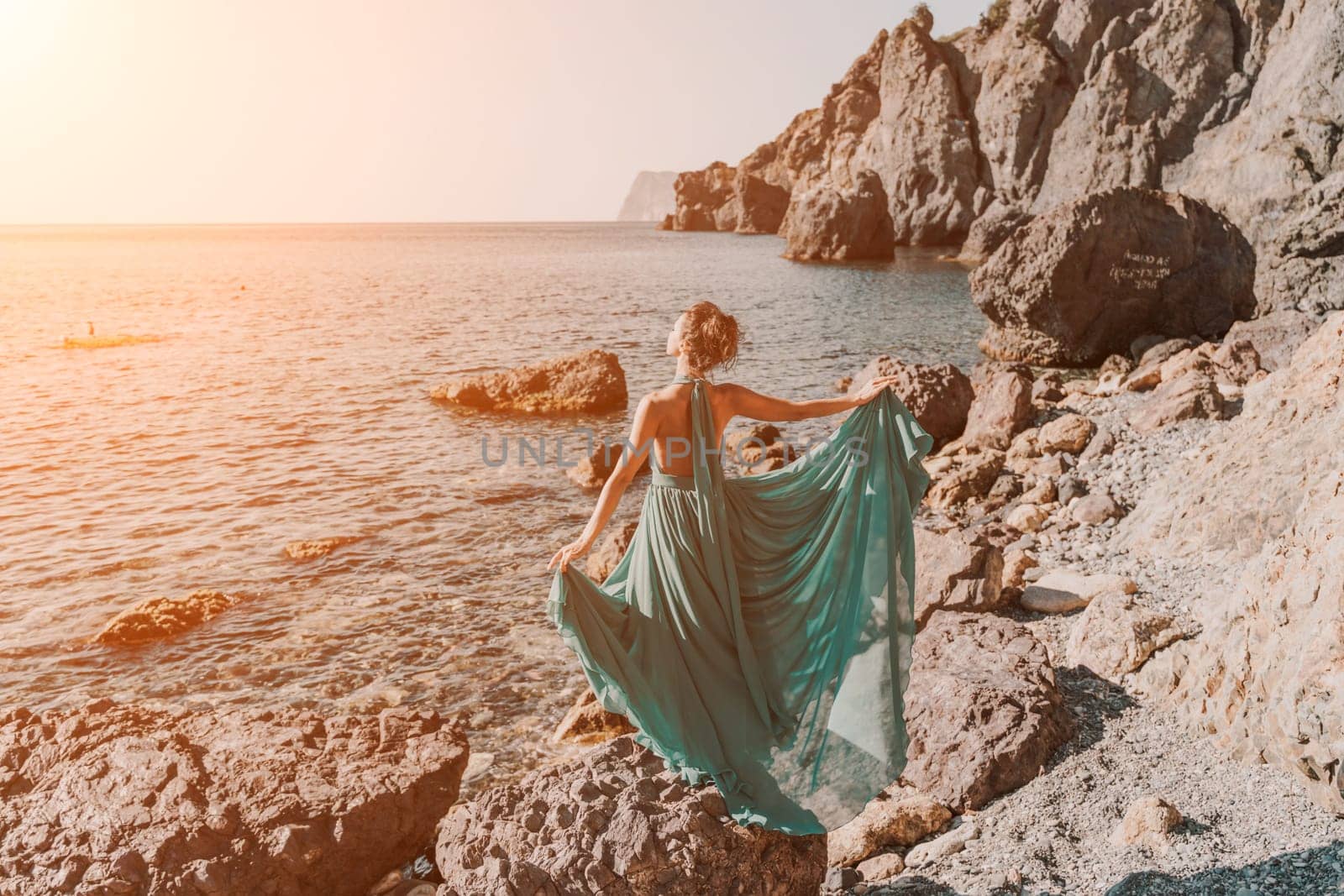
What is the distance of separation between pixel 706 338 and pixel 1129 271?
20648mm

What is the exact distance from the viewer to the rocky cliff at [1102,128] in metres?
25.7

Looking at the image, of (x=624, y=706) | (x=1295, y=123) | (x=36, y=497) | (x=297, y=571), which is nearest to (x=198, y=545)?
(x=297, y=571)

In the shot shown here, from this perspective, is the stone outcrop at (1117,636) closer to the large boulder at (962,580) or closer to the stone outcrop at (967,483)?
the large boulder at (962,580)

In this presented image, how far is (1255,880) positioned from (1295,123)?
3217cm

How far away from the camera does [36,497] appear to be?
55.1 feet

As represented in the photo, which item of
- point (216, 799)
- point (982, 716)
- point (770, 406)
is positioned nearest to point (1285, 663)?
point (982, 716)

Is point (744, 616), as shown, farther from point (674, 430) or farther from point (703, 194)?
point (703, 194)

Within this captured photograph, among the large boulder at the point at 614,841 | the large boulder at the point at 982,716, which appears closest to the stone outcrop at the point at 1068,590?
the large boulder at the point at 982,716

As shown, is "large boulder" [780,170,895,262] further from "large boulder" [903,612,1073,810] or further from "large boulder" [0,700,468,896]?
"large boulder" [0,700,468,896]

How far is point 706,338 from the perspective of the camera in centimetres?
479

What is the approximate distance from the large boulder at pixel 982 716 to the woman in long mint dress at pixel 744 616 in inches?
54.2

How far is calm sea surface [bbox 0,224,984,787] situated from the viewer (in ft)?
32.0

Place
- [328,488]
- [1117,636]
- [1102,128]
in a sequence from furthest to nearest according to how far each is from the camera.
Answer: [1102,128] → [328,488] → [1117,636]

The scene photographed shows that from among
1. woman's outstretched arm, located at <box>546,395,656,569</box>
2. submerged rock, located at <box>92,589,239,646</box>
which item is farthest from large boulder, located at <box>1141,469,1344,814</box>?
submerged rock, located at <box>92,589,239,646</box>
